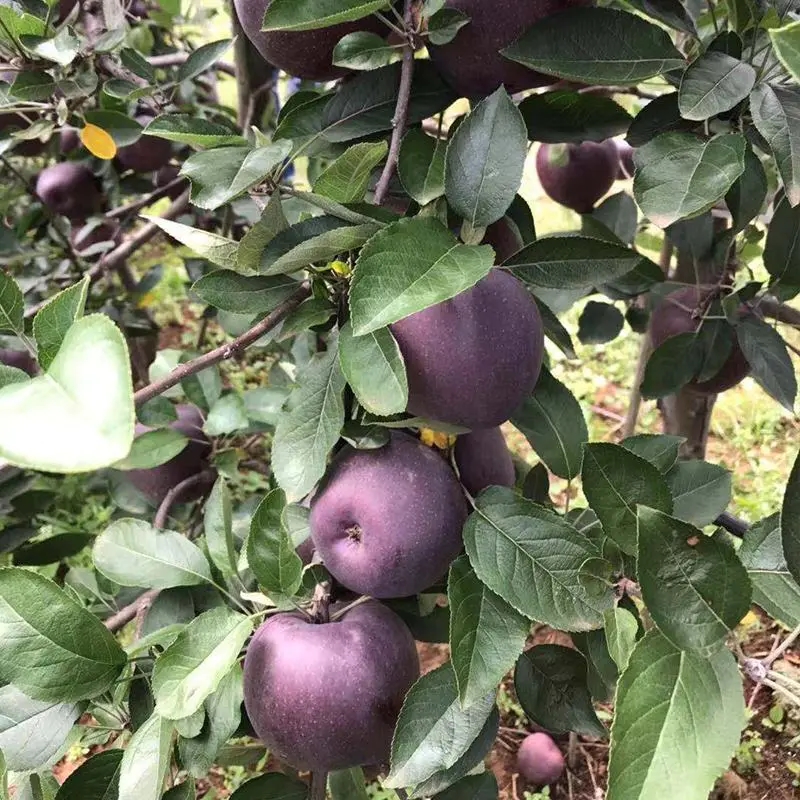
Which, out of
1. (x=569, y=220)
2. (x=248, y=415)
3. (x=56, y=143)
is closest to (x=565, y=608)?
(x=248, y=415)

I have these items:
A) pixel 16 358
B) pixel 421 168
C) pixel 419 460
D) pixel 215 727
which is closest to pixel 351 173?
pixel 421 168

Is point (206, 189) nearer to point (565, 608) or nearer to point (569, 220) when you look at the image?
point (565, 608)

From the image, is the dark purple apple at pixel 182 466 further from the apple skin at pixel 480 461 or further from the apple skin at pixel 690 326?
the apple skin at pixel 690 326

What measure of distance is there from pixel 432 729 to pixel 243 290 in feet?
1.36

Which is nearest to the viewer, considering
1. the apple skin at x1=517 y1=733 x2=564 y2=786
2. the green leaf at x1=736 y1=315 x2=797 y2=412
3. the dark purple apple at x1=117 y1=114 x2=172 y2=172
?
the green leaf at x1=736 y1=315 x2=797 y2=412

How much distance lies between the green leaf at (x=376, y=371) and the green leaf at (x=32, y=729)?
0.43 m

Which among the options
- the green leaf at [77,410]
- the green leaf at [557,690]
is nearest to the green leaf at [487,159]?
the green leaf at [77,410]

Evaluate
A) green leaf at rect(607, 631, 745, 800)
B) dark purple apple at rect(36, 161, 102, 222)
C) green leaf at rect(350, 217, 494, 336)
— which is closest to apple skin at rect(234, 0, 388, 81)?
green leaf at rect(350, 217, 494, 336)

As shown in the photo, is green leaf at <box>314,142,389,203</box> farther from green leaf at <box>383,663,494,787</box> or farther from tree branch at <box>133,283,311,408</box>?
green leaf at <box>383,663,494,787</box>

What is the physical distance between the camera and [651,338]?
1.35m

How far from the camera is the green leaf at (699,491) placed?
75 centimetres

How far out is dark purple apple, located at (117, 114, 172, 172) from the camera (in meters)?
1.48

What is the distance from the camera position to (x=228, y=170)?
1.95ft

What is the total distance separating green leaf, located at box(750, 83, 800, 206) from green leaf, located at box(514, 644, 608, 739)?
50 cm
